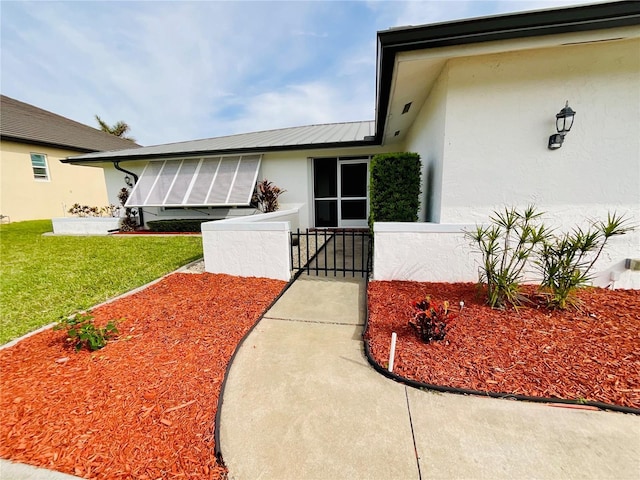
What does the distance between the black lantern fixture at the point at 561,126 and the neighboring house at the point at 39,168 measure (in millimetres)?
26509

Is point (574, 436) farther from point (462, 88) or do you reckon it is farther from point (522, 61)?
point (522, 61)

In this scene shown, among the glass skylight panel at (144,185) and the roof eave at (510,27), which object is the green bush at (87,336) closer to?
the roof eave at (510,27)

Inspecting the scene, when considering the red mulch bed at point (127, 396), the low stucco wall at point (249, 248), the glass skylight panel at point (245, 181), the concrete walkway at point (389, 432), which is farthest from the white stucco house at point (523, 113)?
the glass skylight panel at point (245, 181)

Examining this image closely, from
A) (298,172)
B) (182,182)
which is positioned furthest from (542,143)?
(182,182)

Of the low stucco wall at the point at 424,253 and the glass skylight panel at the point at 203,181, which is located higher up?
the glass skylight panel at the point at 203,181

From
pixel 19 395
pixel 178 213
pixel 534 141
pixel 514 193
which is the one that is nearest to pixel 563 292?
pixel 514 193

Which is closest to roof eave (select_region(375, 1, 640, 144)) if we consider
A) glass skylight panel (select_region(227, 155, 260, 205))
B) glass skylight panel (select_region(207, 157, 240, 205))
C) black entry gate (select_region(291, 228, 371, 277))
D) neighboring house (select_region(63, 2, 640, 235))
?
neighboring house (select_region(63, 2, 640, 235))

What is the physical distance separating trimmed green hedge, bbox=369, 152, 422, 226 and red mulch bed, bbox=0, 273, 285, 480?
3815 mm

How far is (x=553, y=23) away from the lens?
3662mm

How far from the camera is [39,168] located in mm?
18328

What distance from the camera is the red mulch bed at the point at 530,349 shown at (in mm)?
2566

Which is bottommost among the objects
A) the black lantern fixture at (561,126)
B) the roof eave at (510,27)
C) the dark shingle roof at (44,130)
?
the black lantern fixture at (561,126)

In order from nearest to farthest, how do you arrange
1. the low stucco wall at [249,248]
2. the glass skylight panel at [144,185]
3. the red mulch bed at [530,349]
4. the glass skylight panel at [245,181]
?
1. the red mulch bed at [530,349]
2. the low stucco wall at [249,248]
3. the glass skylight panel at [245,181]
4. the glass skylight panel at [144,185]

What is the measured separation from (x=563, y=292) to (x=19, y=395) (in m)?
6.61
